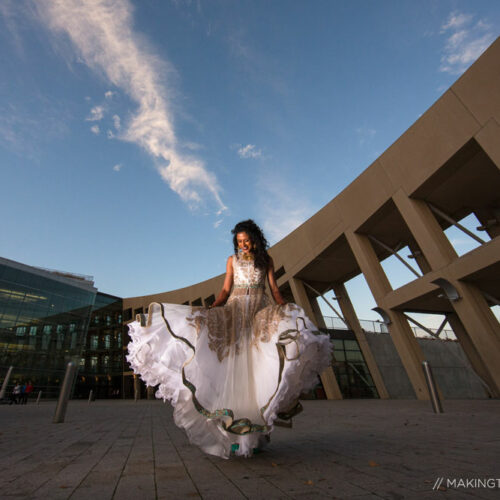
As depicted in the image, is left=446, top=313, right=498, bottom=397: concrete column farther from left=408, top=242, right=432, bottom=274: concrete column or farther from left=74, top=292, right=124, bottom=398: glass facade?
left=74, top=292, right=124, bottom=398: glass facade

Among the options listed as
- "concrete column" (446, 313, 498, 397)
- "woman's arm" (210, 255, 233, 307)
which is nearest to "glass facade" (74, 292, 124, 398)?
"concrete column" (446, 313, 498, 397)

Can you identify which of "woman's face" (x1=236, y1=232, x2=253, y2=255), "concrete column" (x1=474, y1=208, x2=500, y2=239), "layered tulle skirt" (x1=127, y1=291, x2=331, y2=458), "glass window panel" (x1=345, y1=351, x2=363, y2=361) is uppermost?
"concrete column" (x1=474, y1=208, x2=500, y2=239)

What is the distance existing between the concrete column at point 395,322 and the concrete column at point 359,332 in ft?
15.9

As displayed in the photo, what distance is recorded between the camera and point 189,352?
3078 mm

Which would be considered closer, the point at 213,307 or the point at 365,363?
the point at 213,307

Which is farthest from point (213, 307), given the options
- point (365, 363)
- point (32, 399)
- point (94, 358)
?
point (94, 358)

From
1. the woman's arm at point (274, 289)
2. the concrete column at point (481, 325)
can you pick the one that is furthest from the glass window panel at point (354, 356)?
the woman's arm at point (274, 289)

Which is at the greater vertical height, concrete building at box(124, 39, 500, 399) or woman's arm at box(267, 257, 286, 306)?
concrete building at box(124, 39, 500, 399)

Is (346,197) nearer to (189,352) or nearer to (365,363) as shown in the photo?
(365,363)

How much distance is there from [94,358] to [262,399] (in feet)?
126

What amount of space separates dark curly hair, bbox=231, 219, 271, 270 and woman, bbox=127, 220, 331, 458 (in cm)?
42

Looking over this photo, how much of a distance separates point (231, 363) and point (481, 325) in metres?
10.8

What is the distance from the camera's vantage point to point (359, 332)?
20375 mm

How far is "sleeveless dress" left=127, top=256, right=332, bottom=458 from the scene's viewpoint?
273cm
